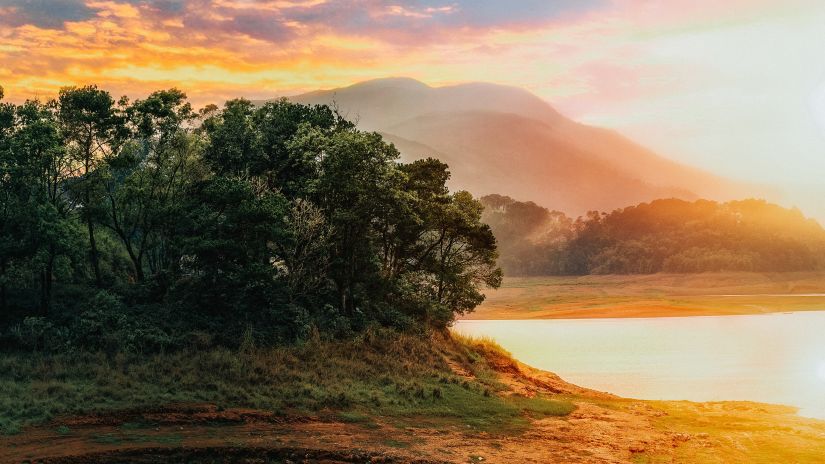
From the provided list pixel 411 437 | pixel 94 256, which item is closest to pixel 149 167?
pixel 94 256

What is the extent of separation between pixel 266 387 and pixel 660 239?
137 meters

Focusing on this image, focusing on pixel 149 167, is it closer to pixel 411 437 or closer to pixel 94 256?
pixel 94 256

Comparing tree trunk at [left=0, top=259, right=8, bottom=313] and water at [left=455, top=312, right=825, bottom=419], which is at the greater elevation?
tree trunk at [left=0, top=259, right=8, bottom=313]

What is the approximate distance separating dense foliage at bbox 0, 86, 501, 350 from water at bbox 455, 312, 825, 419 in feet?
48.5

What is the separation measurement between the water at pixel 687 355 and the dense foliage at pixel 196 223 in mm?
14772

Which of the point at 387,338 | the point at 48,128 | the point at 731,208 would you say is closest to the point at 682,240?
the point at 731,208

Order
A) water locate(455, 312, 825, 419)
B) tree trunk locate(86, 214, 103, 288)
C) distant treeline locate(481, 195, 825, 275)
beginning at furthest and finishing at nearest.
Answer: distant treeline locate(481, 195, 825, 275) → water locate(455, 312, 825, 419) → tree trunk locate(86, 214, 103, 288)

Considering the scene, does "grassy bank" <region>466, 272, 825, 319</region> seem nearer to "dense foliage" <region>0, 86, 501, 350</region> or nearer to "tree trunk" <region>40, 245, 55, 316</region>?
"dense foliage" <region>0, 86, 501, 350</region>

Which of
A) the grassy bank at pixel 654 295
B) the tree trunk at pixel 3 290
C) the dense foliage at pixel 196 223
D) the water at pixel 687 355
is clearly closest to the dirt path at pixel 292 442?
the dense foliage at pixel 196 223

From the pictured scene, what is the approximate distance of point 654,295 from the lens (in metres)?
128

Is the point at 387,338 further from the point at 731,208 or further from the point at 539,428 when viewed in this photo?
the point at 731,208

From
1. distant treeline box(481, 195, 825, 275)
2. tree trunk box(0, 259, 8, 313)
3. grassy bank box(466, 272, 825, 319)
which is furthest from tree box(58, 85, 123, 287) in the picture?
distant treeline box(481, 195, 825, 275)

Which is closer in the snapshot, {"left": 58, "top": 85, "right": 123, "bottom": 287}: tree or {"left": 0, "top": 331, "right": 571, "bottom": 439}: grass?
{"left": 0, "top": 331, "right": 571, "bottom": 439}: grass

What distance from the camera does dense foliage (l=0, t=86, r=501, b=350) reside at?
31094 millimetres
